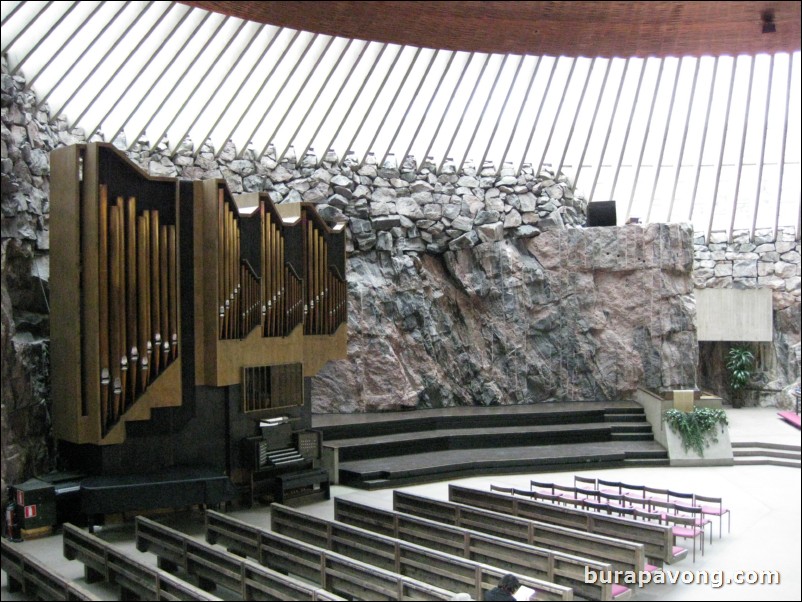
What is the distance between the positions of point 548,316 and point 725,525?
643 centimetres

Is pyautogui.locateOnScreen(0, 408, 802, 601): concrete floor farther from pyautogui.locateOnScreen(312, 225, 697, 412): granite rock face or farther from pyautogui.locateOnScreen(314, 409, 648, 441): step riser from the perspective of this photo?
pyautogui.locateOnScreen(312, 225, 697, 412): granite rock face

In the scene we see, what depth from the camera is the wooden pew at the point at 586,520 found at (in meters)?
6.91

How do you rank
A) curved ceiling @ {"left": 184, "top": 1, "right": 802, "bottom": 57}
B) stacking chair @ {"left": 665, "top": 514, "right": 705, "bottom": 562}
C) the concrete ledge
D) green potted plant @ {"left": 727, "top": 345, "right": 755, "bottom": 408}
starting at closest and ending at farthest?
1. stacking chair @ {"left": 665, "top": 514, "right": 705, "bottom": 562}
2. curved ceiling @ {"left": 184, "top": 1, "right": 802, "bottom": 57}
3. the concrete ledge
4. green potted plant @ {"left": 727, "top": 345, "right": 755, "bottom": 408}

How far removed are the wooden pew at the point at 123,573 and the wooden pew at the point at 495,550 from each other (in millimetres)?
1957

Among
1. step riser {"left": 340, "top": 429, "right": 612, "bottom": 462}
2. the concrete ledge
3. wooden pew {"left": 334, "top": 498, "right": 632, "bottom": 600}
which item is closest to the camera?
wooden pew {"left": 334, "top": 498, "right": 632, "bottom": 600}

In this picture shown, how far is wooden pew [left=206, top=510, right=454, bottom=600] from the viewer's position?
18.1 ft

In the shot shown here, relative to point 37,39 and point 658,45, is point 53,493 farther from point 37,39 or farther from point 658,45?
point 658,45

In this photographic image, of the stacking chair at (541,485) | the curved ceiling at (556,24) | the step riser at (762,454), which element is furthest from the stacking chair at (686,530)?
the step riser at (762,454)

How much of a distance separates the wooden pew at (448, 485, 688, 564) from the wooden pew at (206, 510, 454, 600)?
6.78ft

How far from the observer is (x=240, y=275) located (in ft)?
29.8

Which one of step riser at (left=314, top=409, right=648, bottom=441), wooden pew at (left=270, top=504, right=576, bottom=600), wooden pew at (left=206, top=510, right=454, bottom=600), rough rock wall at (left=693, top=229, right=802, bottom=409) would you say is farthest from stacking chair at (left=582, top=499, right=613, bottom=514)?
rough rock wall at (left=693, top=229, right=802, bottom=409)

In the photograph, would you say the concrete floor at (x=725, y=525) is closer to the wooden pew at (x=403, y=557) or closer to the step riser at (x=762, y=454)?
the step riser at (x=762, y=454)

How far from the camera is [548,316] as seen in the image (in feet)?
48.4

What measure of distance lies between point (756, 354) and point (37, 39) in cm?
1428
